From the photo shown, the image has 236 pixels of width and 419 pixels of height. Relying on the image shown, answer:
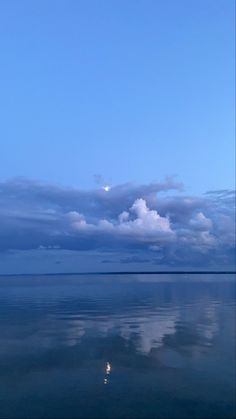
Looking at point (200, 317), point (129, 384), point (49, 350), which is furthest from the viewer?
point (200, 317)

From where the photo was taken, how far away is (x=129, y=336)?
168 feet

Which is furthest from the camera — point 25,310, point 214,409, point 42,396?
point 25,310

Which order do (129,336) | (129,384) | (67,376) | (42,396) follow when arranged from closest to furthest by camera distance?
(42,396) → (129,384) → (67,376) → (129,336)

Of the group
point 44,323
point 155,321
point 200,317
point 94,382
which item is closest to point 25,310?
point 44,323

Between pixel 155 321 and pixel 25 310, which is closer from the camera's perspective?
pixel 155 321

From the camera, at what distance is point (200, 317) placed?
233ft

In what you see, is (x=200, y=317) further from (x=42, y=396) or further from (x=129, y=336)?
(x=42, y=396)

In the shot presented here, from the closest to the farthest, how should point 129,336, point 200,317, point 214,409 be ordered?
point 214,409
point 129,336
point 200,317

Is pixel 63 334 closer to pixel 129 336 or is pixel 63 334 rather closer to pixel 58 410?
pixel 129 336

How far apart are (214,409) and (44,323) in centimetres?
4234

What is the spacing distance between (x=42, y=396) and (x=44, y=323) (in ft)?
115

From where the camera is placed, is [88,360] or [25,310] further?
[25,310]

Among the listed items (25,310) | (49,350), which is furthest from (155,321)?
(25,310)

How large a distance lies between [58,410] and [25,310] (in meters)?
59.0
